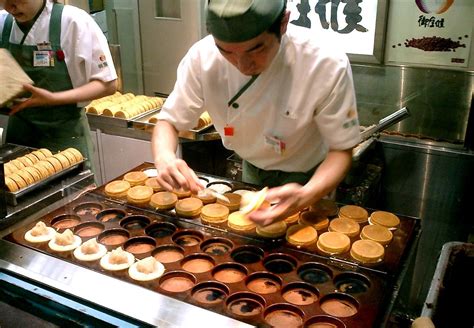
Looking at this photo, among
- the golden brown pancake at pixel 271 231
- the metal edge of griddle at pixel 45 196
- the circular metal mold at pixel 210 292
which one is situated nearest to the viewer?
the circular metal mold at pixel 210 292

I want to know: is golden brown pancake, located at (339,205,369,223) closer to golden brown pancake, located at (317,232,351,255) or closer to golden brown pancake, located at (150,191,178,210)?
golden brown pancake, located at (317,232,351,255)

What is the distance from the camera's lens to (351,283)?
1634 millimetres

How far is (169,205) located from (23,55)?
5.16 feet

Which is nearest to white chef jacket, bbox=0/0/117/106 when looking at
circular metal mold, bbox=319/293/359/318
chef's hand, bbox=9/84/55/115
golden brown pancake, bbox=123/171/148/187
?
chef's hand, bbox=9/84/55/115

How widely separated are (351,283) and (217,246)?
509 mm

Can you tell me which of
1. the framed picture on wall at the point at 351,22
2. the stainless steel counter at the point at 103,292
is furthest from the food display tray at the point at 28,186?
the framed picture on wall at the point at 351,22

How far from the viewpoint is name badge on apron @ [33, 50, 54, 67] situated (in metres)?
2.92

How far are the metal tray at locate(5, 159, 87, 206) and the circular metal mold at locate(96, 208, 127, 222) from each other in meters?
0.49

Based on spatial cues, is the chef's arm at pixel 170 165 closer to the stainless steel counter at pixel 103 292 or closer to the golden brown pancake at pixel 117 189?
the golden brown pancake at pixel 117 189

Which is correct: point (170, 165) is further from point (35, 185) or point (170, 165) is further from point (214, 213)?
point (35, 185)

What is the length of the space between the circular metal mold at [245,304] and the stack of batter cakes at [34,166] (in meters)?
1.28

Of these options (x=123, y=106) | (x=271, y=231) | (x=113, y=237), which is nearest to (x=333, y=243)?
(x=271, y=231)

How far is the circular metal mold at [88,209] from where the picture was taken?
2.03m

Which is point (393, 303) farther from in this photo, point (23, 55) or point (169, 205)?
point (23, 55)
